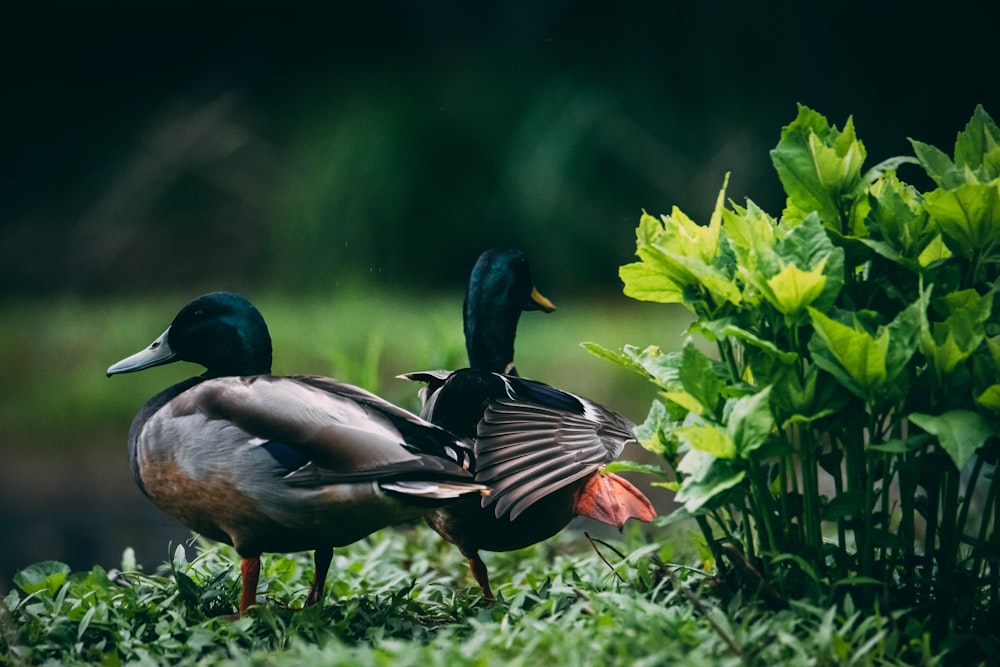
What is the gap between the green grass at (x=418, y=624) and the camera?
5.49 ft

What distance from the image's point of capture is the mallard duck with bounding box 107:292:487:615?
1.96 meters

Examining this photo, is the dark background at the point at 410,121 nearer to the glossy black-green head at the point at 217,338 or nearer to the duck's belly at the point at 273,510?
the glossy black-green head at the point at 217,338

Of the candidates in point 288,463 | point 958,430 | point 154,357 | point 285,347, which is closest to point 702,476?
point 958,430

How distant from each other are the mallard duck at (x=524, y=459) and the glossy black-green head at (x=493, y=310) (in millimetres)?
210

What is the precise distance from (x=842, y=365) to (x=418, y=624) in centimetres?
97

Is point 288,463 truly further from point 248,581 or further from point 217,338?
point 217,338

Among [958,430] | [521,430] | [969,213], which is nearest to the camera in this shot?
[958,430]

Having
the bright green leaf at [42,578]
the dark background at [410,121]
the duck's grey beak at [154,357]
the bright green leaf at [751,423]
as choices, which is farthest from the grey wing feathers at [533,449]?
the dark background at [410,121]

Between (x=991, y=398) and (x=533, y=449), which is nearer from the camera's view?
(x=991, y=398)

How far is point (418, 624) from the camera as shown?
84.0 inches

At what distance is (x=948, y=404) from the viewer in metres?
1.80

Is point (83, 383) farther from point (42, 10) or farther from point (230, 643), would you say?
point (230, 643)

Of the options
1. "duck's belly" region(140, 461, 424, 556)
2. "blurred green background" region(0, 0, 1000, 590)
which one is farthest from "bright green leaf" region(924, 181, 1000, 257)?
"blurred green background" region(0, 0, 1000, 590)

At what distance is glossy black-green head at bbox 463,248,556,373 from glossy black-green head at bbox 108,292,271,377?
0.57 m
